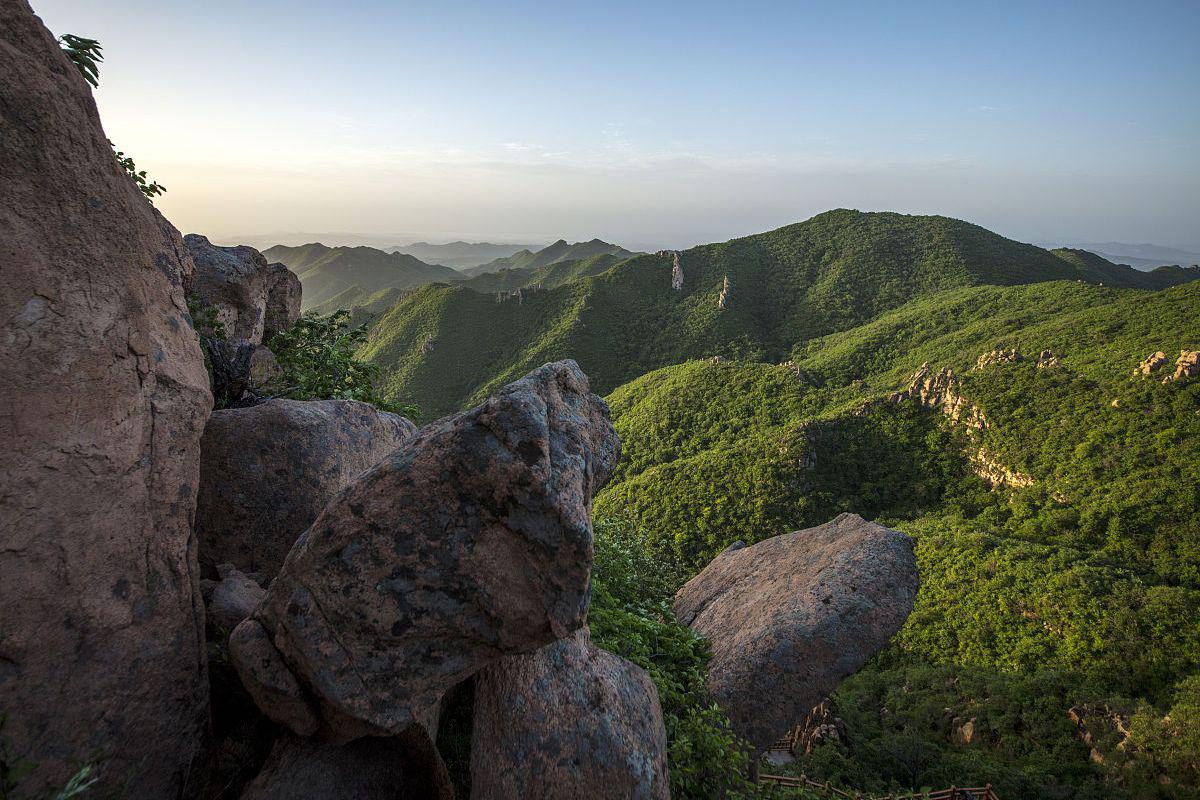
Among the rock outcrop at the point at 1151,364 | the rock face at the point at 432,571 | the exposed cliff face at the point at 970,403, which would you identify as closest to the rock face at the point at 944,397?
the exposed cliff face at the point at 970,403

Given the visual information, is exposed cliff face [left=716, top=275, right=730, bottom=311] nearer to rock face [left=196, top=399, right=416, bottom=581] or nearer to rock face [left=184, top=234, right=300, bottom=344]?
rock face [left=184, top=234, right=300, bottom=344]

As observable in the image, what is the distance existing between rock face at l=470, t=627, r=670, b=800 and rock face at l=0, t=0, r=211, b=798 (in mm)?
2726

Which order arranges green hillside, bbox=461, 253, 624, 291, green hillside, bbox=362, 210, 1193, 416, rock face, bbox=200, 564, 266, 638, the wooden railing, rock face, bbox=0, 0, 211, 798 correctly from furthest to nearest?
green hillside, bbox=461, 253, 624, 291
green hillside, bbox=362, 210, 1193, 416
the wooden railing
rock face, bbox=200, 564, 266, 638
rock face, bbox=0, 0, 211, 798

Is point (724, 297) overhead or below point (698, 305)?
overhead

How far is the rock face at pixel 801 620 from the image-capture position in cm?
995

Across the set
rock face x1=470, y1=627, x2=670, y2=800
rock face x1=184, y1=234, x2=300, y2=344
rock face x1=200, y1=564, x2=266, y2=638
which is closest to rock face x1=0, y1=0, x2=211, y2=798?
rock face x1=200, y1=564, x2=266, y2=638

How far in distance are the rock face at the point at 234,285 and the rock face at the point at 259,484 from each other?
3741 mm

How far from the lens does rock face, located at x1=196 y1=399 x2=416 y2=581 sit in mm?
6637

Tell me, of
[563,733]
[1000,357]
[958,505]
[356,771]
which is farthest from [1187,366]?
[356,771]

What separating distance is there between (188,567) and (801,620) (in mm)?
10086

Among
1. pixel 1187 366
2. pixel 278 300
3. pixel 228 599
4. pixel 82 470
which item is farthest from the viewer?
pixel 1187 366

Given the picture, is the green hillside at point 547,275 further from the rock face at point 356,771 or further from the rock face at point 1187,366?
the rock face at point 356,771

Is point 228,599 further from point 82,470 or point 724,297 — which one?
A: point 724,297

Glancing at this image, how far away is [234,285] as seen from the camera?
1041cm
